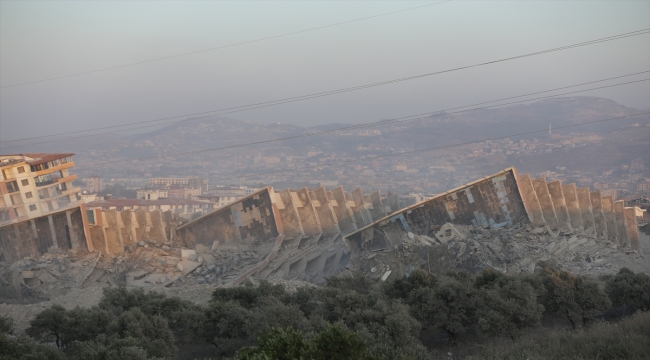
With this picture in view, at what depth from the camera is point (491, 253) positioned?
23375 millimetres

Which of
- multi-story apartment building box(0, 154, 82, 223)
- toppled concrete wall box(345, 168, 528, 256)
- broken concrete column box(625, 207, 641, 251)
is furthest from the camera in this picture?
multi-story apartment building box(0, 154, 82, 223)

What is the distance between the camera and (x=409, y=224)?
26.3 meters

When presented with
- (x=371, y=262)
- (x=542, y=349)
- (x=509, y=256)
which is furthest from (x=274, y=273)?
(x=542, y=349)

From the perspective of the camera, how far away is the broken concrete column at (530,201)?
2662 cm

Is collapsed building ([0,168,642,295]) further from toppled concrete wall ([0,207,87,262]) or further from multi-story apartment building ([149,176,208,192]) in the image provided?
multi-story apartment building ([149,176,208,192])

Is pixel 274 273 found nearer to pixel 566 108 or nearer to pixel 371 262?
pixel 371 262

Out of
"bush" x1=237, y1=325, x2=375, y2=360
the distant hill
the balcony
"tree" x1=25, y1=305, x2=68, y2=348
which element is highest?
"bush" x1=237, y1=325, x2=375, y2=360

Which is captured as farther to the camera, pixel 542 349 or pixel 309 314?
pixel 309 314

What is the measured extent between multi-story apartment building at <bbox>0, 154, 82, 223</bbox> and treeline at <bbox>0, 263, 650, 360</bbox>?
33044 millimetres

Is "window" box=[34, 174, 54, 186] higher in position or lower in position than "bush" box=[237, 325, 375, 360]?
lower

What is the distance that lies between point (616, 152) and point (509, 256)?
73.6 m

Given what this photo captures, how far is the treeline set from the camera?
13.4m

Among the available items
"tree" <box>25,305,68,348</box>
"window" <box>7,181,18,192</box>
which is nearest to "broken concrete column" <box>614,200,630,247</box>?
"tree" <box>25,305,68,348</box>

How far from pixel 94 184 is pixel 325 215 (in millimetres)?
75336
